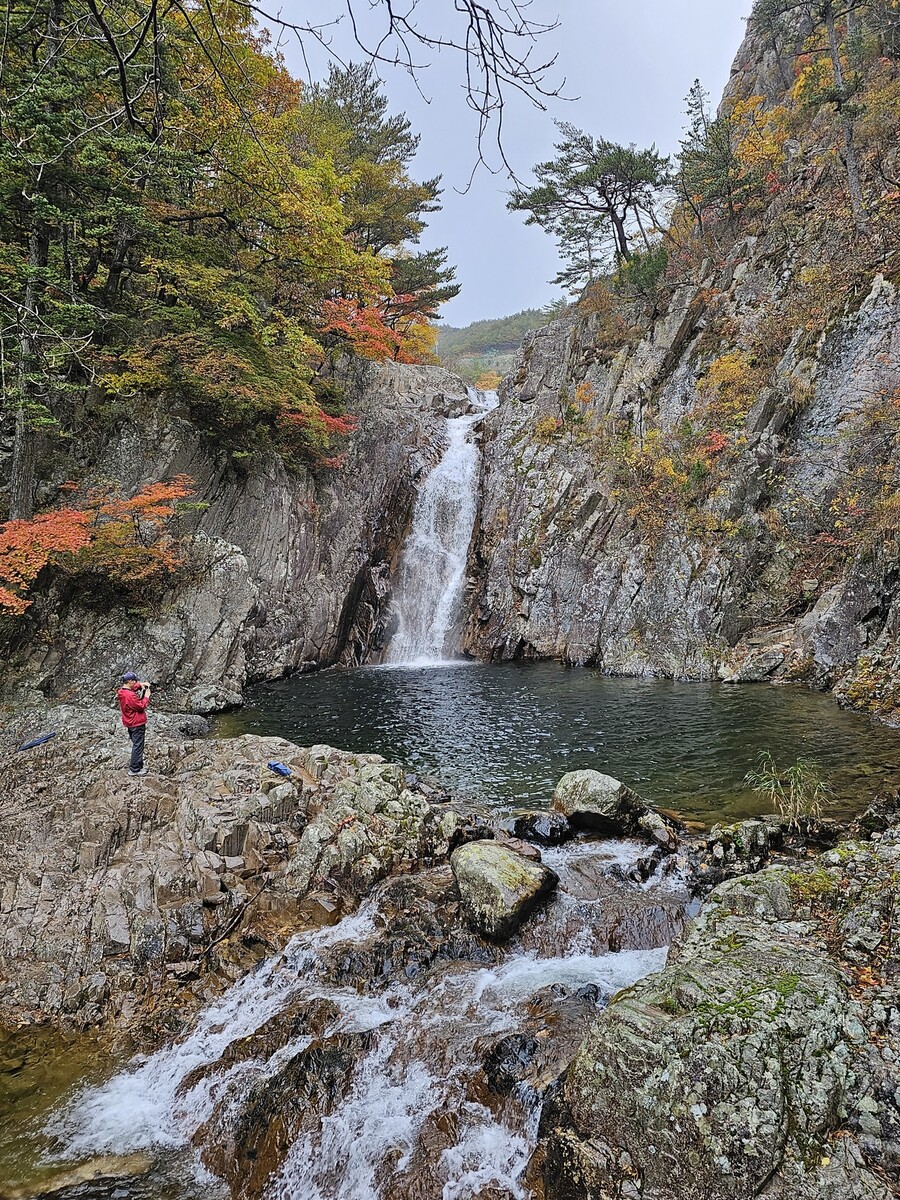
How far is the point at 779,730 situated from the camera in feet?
40.1

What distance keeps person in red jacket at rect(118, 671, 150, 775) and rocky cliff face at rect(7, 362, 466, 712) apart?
5.98 meters

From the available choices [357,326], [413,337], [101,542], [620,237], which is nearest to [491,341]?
[413,337]

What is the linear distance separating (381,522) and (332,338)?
9.00 m

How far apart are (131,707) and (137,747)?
68cm

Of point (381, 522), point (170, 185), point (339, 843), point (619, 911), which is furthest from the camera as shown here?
point (381, 522)

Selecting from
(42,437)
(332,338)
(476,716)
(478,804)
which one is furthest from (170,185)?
(478,804)

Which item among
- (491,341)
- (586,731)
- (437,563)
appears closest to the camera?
(586,731)

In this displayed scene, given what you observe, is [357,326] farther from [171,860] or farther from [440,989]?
[440,989]

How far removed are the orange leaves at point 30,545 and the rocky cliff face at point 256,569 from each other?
5.21ft

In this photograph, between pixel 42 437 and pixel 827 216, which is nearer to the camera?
pixel 42 437

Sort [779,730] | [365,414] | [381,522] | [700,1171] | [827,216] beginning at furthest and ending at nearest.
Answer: [365,414] < [381,522] < [827,216] < [779,730] < [700,1171]

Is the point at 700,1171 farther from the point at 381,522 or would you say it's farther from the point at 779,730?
the point at 381,522

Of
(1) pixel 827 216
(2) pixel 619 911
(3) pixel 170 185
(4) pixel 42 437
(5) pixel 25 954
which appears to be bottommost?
(5) pixel 25 954

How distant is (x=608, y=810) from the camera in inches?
344
